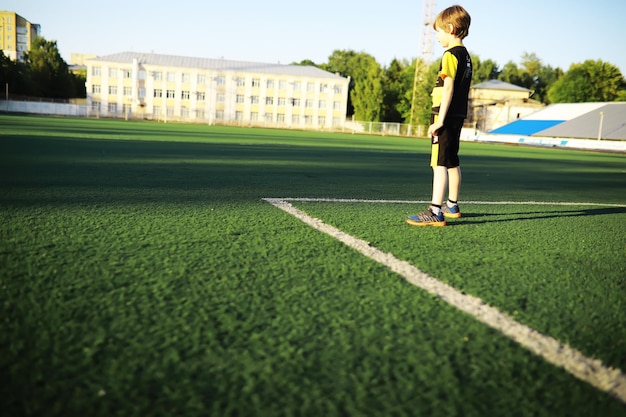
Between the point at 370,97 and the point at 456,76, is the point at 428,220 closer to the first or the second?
the point at 456,76

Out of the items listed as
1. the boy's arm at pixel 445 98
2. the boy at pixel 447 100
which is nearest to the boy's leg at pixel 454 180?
the boy at pixel 447 100

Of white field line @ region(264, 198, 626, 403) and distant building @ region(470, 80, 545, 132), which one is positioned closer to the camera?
white field line @ region(264, 198, 626, 403)

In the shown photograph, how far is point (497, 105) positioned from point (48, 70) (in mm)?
64851

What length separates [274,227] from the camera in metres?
3.30

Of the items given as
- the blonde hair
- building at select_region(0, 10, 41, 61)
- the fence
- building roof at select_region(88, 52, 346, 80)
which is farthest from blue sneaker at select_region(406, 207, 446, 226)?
building at select_region(0, 10, 41, 61)

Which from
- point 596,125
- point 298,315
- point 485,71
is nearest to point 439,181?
point 298,315

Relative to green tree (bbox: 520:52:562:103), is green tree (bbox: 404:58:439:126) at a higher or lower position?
lower

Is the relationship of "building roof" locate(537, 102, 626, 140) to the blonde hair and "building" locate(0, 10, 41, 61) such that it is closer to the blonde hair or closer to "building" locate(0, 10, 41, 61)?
the blonde hair

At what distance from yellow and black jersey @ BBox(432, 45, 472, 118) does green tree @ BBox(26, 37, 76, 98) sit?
76825 millimetres

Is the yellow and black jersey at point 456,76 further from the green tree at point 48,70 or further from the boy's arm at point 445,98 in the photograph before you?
the green tree at point 48,70

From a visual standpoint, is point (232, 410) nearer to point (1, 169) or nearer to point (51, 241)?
point (51, 241)

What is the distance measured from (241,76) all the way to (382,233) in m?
67.8

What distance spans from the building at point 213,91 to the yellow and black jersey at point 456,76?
201ft

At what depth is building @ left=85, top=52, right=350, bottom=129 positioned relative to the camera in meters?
63.7
